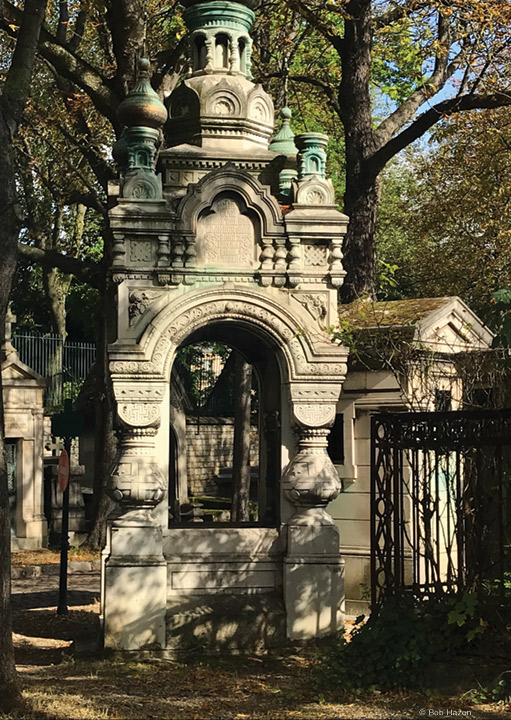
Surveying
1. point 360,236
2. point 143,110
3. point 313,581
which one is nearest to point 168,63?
point 360,236

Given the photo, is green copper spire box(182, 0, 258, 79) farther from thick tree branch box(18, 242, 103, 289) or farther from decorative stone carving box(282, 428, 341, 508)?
thick tree branch box(18, 242, 103, 289)

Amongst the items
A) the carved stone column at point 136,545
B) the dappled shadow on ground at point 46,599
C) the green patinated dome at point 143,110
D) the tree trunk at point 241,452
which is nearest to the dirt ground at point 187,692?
the carved stone column at point 136,545

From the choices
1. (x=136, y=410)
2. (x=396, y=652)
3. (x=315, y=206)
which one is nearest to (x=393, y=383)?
(x=315, y=206)

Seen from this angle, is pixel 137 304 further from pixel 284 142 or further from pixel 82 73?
pixel 82 73

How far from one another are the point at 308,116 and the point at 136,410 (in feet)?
56.2

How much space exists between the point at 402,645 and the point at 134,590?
309 centimetres

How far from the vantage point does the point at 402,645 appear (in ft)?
28.0

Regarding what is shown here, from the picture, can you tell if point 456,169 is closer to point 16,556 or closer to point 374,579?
point 16,556

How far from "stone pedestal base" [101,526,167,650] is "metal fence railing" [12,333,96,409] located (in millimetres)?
22167

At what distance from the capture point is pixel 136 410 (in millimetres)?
10703

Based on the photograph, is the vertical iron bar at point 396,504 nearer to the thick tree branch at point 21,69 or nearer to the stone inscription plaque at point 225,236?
the stone inscription plaque at point 225,236

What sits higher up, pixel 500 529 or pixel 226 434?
pixel 226 434

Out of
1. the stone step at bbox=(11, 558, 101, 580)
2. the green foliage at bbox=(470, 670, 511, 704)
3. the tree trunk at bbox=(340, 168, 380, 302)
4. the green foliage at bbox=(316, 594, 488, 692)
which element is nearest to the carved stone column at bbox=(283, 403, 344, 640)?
the green foliage at bbox=(316, 594, 488, 692)

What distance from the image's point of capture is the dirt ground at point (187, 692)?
7.90 meters
